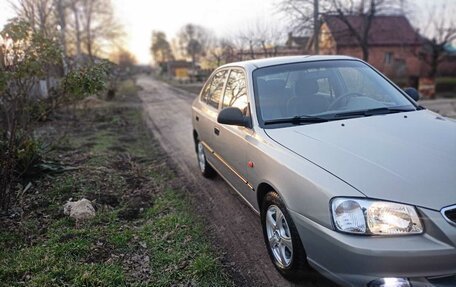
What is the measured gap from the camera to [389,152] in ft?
8.48

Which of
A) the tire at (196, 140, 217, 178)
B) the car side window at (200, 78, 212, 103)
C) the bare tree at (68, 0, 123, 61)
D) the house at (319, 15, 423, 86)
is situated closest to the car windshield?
the car side window at (200, 78, 212, 103)

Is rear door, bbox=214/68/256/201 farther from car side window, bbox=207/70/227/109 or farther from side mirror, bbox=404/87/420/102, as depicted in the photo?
side mirror, bbox=404/87/420/102

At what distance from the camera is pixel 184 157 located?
717cm

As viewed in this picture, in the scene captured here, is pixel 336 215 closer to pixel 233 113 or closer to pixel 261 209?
pixel 261 209

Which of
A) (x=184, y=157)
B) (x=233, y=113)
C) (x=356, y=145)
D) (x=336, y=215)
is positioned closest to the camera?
(x=336, y=215)

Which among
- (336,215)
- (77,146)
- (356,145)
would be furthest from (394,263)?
(77,146)

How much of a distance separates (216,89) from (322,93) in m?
1.75

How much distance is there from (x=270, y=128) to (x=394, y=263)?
1569 millimetres

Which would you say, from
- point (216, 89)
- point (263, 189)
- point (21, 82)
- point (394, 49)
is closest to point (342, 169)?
point (263, 189)

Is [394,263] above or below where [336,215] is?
below

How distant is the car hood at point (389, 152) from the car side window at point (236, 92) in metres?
0.69

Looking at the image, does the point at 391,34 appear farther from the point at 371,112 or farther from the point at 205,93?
the point at 371,112

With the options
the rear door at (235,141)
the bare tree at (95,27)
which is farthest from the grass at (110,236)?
the bare tree at (95,27)

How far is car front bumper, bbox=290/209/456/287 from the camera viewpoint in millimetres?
2059
